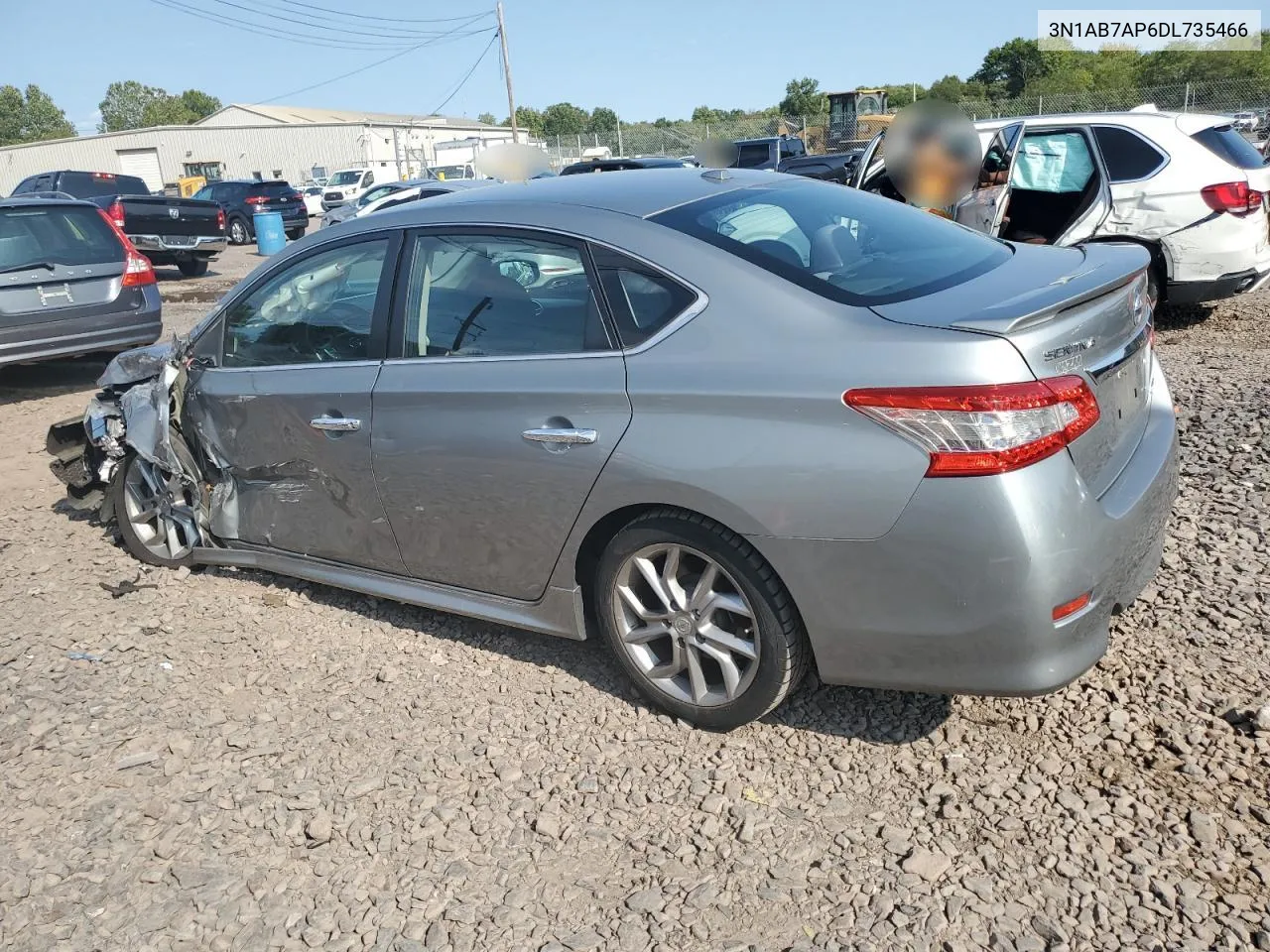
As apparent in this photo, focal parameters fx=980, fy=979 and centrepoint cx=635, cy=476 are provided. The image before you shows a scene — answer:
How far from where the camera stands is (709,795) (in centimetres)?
279

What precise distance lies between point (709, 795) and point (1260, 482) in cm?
330

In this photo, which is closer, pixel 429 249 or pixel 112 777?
pixel 112 777

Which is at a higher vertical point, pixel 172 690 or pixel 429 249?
pixel 429 249

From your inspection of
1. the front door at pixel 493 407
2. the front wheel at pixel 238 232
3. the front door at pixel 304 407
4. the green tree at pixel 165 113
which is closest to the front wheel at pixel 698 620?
the front door at pixel 493 407

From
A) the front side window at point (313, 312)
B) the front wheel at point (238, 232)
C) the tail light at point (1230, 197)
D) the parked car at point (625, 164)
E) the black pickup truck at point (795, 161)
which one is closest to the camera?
the front side window at point (313, 312)

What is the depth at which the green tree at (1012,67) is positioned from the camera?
37281 millimetres

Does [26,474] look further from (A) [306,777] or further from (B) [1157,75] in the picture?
(B) [1157,75]

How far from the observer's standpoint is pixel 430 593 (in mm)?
3592

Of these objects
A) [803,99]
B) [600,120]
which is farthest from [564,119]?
[803,99]

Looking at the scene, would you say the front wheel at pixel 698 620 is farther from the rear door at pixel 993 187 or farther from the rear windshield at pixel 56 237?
the rear windshield at pixel 56 237

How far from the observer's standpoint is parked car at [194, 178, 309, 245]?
25484mm

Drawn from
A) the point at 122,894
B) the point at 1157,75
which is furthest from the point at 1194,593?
the point at 1157,75

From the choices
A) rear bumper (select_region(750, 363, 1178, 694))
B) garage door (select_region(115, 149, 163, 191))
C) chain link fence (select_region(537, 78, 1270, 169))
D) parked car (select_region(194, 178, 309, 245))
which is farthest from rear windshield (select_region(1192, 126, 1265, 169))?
garage door (select_region(115, 149, 163, 191))

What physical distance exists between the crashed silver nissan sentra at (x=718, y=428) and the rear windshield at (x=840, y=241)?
0.05 ft
